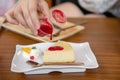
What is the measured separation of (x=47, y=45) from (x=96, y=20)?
15.8 inches

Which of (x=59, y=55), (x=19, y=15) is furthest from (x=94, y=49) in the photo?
(x=19, y=15)

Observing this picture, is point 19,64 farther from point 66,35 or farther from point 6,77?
point 66,35

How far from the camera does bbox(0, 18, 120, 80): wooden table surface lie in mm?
676

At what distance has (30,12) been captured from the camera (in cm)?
88

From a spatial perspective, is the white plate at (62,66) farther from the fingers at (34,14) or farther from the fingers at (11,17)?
the fingers at (11,17)

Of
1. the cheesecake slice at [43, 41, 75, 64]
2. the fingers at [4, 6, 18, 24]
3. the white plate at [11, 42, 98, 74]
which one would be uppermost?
the fingers at [4, 6, 18, 24]

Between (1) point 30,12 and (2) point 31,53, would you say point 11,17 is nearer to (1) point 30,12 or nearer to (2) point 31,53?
(1) point 30,12

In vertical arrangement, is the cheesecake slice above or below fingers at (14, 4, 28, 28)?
below

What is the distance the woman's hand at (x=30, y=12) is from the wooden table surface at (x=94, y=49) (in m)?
0.08

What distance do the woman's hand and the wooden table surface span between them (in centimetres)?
8

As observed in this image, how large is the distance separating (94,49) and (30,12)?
0.88 feet

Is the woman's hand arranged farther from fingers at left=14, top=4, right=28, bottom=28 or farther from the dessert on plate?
the dessert on plate

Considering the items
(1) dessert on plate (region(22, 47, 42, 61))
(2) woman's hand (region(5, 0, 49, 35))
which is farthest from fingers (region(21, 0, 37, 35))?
(1) dessert on plate (region(22, 47, 42, 61))

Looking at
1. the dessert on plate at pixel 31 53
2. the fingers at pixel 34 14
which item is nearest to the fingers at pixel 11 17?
the fingers at pixel 34 14
